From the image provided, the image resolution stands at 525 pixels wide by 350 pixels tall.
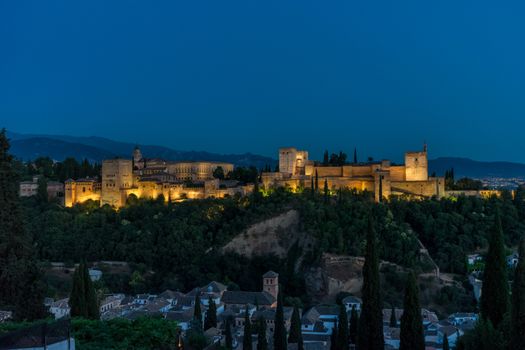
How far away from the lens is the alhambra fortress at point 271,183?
57.4 m


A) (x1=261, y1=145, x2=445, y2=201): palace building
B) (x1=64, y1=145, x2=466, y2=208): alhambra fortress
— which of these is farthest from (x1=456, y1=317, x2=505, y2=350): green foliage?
(x1=64, y1=145, x2=466, y2=208): alhambra fortress

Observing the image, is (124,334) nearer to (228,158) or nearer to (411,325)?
(411,325)

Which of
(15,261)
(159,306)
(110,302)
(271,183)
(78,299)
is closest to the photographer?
(15,261)

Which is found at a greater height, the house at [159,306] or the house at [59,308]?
the house at [59,308]

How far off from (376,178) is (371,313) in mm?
38401

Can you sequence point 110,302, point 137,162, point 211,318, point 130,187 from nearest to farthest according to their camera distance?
point 211,318 < point 110,302 < point 130,187 < point 137,162

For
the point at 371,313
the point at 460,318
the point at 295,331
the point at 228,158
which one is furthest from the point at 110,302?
the point at 228,158

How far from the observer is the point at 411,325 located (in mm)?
17500

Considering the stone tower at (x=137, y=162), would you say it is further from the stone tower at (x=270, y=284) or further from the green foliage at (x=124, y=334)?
the green foliage at (x=124, y=334)

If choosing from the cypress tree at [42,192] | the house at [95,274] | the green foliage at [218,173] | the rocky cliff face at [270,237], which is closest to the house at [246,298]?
the rocky cliff face at [270,237]

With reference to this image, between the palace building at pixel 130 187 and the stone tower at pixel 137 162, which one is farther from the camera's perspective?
the stone tower at pixel 137 162

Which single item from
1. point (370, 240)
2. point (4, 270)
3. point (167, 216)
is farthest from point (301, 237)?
point (4, 270)

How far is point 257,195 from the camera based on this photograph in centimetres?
5447

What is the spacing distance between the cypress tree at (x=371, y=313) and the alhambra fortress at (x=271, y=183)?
36.5m
